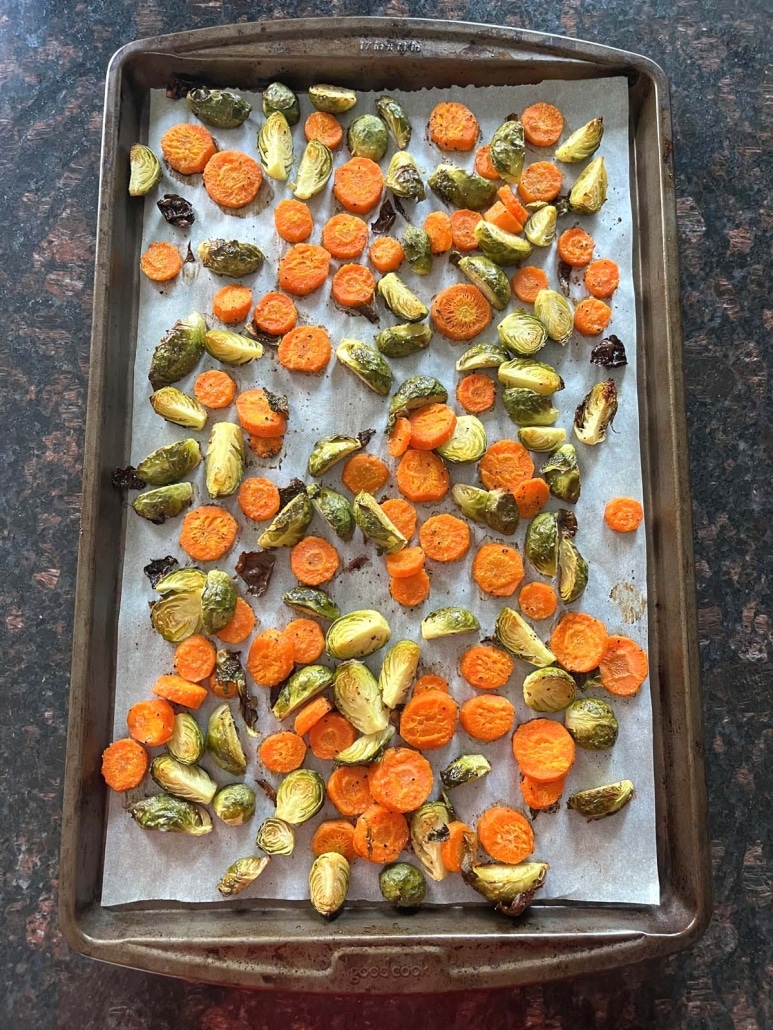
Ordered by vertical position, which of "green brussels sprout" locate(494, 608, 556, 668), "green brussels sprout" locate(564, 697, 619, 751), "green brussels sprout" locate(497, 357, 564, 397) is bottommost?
"green brussels sprout" locate(564, 697, 619, 751)

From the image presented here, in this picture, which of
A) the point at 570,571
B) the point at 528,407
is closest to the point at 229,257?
the point at 528,407

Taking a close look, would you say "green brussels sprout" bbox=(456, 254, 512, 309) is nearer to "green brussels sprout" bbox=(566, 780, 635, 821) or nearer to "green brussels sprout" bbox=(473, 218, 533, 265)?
"green brussels sprout" bbox=(473, 218, 533, 265)

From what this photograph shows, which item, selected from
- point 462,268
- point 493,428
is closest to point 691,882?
point 493,428

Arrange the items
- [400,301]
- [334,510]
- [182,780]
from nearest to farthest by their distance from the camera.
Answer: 1. [182,780]
2. [334,510]
3. [400,301]

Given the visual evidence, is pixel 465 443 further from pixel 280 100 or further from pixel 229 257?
pixel 280 100

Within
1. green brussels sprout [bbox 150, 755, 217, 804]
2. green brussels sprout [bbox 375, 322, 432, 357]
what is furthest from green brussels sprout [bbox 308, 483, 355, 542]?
green brussels sprout [bbox 150, 755, 217, 804]

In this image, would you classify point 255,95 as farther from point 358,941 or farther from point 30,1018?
point 30,1018

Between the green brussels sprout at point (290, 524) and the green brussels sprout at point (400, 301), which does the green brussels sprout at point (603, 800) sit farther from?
the green brussels sprout at point (400, 301)
